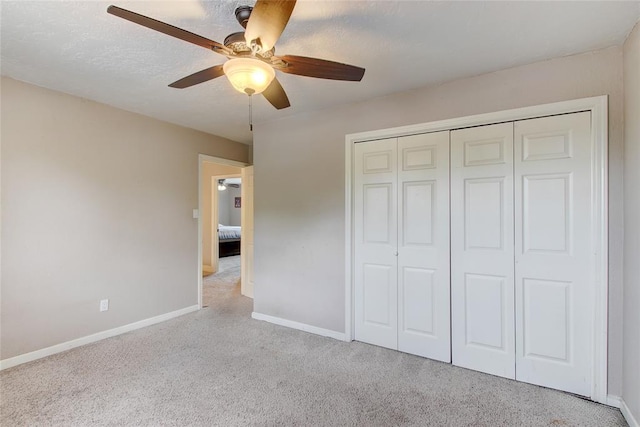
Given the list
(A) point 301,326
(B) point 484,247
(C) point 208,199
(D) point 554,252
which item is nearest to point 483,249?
(B) point 484,247

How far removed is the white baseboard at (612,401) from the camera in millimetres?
1986

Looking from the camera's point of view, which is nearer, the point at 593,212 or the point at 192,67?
the point at 593,212

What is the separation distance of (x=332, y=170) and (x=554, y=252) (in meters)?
1.97

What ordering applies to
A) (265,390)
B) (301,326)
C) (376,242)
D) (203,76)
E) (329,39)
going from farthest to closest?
(301,326) < (376,242) < (265,390) < (329,39) < (203,76)

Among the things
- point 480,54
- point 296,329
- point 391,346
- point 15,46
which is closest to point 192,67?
point 15,46

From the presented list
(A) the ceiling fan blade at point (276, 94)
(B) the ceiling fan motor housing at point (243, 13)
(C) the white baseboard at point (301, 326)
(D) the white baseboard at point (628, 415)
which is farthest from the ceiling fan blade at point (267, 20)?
(D) the white baseboard at point (628, 415)

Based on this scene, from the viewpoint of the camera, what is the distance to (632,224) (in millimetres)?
1837

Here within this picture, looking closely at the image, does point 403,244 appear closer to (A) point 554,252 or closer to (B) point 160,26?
(A) point 554,252

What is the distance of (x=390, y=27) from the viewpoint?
1.84 m

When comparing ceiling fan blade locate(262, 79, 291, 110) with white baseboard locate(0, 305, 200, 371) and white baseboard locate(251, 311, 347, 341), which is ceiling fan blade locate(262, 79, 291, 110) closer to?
white baseboard locate(251, 311, 347, 341)

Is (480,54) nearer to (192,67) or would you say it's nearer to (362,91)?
(362,91)

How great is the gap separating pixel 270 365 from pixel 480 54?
9.34 feet

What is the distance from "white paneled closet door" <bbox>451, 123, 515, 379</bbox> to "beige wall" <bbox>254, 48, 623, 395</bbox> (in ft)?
1.10

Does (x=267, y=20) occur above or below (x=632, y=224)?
above
